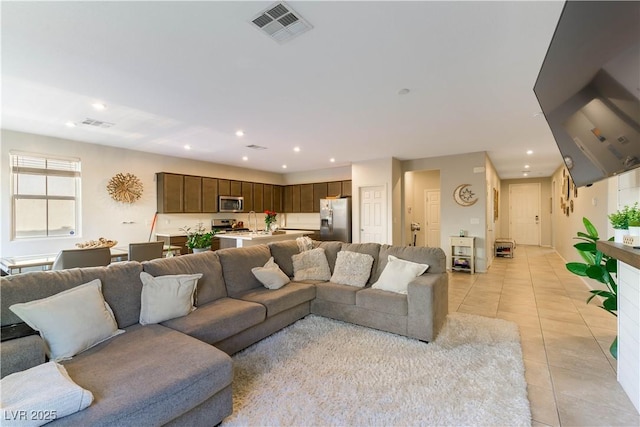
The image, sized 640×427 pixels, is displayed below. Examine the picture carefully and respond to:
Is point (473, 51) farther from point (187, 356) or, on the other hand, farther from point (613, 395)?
point (187, 356)

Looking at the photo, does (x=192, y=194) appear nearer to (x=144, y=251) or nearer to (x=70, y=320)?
(x=144, y=251)

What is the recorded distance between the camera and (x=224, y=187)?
700 centimetres

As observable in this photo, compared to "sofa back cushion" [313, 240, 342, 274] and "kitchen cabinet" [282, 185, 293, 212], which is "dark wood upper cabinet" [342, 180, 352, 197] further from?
"sofa back cushion" [313, 240, 342, 274]

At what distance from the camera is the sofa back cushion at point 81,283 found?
5.54ft

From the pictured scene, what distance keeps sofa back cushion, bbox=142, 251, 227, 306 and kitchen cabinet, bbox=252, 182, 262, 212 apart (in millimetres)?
4964

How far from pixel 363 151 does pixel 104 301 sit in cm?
488

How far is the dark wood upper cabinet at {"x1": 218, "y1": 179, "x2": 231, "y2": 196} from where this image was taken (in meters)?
6.90

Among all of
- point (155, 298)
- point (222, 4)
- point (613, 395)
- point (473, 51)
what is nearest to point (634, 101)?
point (473, 51)

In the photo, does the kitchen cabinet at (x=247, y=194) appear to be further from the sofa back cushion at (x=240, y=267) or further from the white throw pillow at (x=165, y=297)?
the white throw pillow at (x=165, y=297)

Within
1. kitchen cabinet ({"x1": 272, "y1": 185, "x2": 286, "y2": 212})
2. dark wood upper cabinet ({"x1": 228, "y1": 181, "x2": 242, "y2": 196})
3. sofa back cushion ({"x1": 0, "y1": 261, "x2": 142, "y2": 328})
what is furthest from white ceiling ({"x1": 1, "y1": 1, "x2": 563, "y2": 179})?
kitchen cabinet ({"x1": 272, "y1": 185, "x2": 286, "y2": 212})

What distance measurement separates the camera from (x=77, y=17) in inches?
70.2

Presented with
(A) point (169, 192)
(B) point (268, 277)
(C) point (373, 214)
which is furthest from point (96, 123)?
(C) point (373, 214)

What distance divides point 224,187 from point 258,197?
44.8 inches

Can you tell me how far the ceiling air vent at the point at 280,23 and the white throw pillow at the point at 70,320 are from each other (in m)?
2.13
